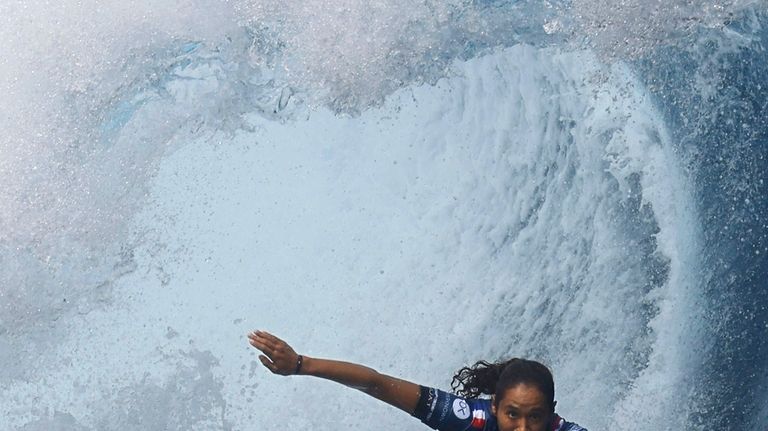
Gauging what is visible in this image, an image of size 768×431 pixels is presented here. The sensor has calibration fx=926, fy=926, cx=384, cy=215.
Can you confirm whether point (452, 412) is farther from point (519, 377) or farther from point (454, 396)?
point (519, 377)

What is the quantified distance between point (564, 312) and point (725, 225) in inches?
37.9

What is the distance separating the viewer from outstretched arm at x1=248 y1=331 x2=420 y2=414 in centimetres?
252

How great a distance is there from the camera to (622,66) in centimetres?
468

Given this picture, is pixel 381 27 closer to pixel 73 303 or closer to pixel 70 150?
pixel 70 150

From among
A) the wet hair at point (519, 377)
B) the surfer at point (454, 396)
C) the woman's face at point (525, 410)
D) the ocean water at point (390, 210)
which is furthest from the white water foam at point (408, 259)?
the woman's face at point (525, 410)

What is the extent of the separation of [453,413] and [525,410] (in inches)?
9.2

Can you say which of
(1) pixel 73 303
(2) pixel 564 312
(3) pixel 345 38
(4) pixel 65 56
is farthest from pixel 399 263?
(4) pixel 65 56

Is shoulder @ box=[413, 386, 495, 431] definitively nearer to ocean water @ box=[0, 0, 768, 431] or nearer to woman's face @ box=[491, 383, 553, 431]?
woman's face @ box=[491, 383, 553, 431]

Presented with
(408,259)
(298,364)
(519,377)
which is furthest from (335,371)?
(408,259)

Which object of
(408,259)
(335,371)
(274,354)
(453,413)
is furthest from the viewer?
(408,259)

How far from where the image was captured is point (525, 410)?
2.60m

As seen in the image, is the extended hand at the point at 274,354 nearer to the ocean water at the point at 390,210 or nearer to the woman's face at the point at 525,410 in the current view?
the woman's face at the point at 525,410

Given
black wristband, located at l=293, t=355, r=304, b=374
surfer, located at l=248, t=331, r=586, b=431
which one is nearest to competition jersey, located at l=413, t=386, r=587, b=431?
surfer, located at l=248, t=331, r=586, b=431

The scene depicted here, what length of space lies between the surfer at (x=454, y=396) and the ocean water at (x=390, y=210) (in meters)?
2.10
